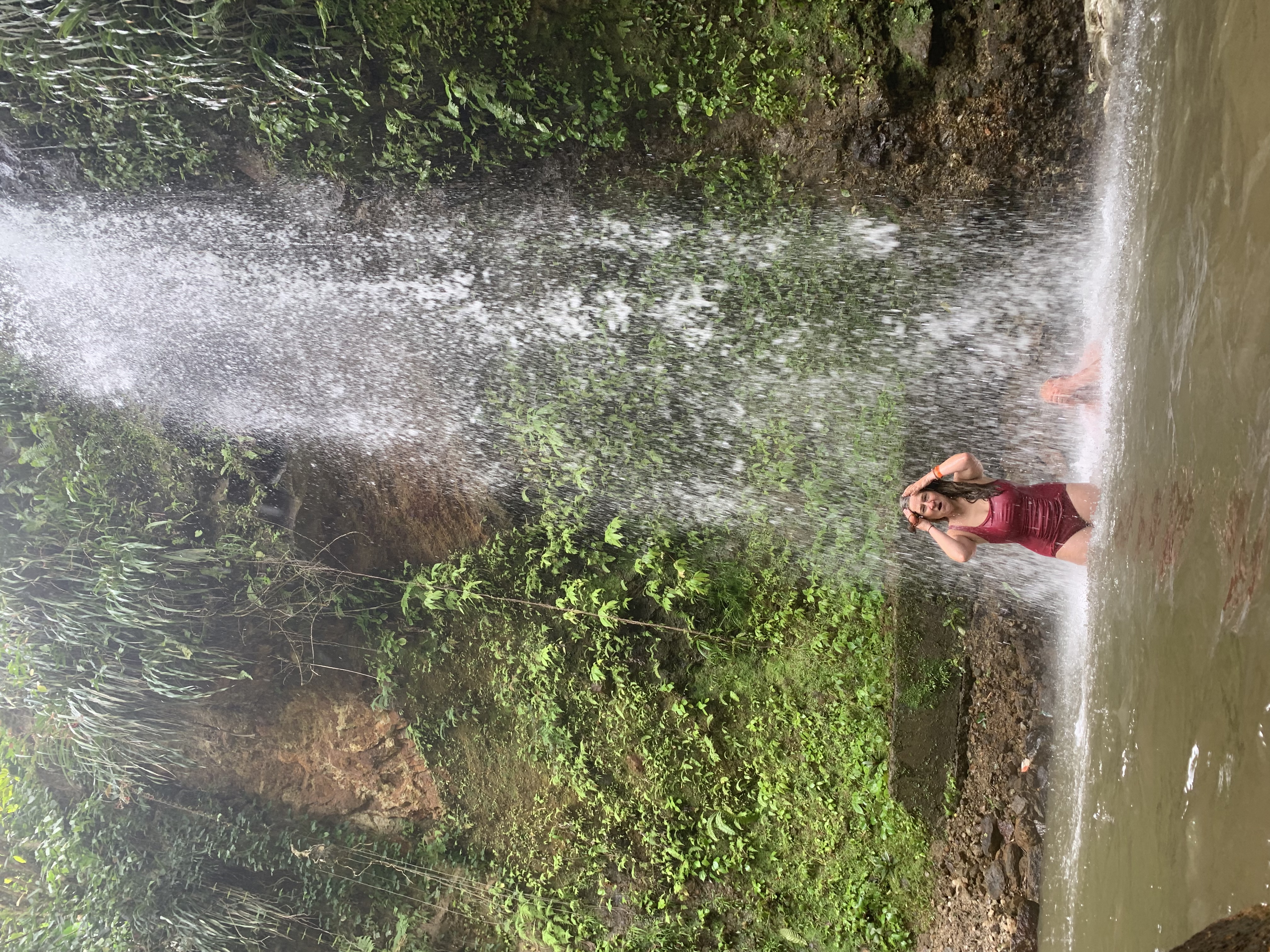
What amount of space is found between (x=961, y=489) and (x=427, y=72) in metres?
3.80

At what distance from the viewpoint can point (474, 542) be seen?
5.28m

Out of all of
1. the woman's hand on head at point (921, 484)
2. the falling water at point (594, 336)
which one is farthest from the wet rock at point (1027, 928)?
the woman's hand on head at point (921, 484)

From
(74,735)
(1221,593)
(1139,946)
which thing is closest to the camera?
(1221,593)

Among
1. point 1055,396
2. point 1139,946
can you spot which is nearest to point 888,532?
point 1055,396

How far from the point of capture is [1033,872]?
391 centimetres

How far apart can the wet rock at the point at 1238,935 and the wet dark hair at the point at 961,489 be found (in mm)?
2071

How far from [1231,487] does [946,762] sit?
2425 mm

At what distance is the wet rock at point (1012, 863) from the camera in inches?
154

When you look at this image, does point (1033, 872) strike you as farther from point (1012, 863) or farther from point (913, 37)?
point (913, 37)

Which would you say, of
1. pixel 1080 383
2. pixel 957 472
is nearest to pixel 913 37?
pixel 1080 383

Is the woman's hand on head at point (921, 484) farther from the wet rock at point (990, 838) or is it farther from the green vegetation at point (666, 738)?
the wet rock at point (990, 838)

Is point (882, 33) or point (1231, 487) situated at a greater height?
point (882, 33)

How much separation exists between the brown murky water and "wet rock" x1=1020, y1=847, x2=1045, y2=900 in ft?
0.37

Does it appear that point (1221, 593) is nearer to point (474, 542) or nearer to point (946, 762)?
point (946, 762)
